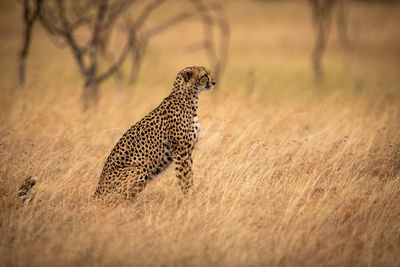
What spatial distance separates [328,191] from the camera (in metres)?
3.89

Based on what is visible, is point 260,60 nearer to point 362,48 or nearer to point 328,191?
point 362,48

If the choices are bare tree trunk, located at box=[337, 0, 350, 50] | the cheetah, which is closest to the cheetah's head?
the cheetah

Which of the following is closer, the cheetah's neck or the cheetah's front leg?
the cheetah's front leg

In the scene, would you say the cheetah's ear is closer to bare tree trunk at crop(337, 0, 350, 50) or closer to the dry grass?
the dry grass

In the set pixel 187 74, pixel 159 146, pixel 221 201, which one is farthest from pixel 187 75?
pixel 221 201

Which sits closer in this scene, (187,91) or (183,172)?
(183,172)

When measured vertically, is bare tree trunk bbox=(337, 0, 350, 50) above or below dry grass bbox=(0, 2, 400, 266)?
above

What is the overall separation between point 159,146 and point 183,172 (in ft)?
1.05

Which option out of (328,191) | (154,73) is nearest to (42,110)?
(328,191)

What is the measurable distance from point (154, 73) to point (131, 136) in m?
13.4

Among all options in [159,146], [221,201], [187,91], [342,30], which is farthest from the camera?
[342,30]

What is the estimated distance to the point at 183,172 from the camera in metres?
4.15

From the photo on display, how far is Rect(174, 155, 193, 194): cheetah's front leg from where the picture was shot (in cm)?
414

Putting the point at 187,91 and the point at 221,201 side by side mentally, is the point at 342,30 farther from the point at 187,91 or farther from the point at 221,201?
the point at 221,201
